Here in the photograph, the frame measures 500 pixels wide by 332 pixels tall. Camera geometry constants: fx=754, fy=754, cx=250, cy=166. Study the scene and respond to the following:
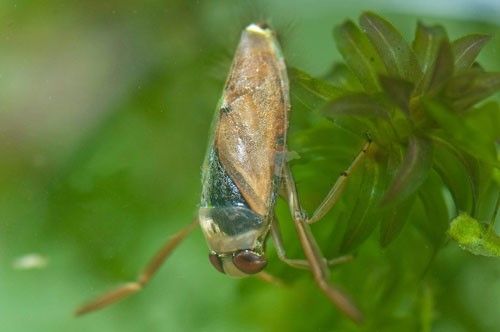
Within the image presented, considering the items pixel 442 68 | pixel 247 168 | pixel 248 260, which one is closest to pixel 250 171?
pixel 247 168

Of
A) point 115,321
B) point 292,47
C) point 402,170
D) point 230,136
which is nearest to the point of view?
point 402,170

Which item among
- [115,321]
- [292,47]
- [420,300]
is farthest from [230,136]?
[115,321]

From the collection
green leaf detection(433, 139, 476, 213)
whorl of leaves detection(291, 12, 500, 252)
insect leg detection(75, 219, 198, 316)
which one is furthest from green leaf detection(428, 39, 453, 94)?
insect leg detection(75, 219, 198, 316)

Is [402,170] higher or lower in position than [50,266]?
higher

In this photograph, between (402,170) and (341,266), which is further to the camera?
(341,266)

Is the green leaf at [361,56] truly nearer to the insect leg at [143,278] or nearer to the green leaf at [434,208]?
the green leaf at [434,208]

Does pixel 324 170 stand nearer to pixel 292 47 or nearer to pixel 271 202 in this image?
pixel 271 202
